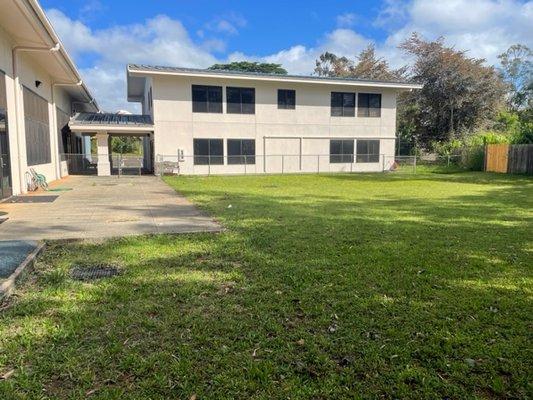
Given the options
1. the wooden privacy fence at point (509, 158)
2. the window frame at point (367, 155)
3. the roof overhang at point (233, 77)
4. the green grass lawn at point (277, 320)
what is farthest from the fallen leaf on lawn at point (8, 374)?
the wooden privacy fence at point (509, 158)

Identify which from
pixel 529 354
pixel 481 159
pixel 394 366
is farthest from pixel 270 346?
pixel 481 159

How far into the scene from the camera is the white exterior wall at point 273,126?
23.7m

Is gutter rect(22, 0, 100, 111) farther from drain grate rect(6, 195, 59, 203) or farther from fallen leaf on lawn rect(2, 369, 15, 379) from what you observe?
fallen leaf on lawn rect(2, 369, 15, 379)

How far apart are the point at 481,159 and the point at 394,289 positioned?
2695 cm

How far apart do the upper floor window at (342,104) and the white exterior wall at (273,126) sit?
273mm

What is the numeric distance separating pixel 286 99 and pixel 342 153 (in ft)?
16.6

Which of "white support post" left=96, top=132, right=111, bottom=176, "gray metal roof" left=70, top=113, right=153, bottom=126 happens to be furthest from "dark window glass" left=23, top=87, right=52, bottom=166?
"gray metal roof" left=70, top=113, right=153, bottom=126

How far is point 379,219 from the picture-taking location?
8.55m

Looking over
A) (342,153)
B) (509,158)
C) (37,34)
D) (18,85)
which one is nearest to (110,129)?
(18,85)

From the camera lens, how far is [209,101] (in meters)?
24.4

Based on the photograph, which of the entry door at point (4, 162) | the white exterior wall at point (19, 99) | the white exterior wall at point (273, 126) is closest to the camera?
the entry door at point (4, 162)

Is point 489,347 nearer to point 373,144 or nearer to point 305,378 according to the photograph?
point 305,378

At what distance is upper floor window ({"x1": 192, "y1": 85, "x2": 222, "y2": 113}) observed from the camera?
79.1 feet

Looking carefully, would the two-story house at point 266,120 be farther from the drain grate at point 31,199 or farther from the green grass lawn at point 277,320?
the green grass lawn at point 277,320
